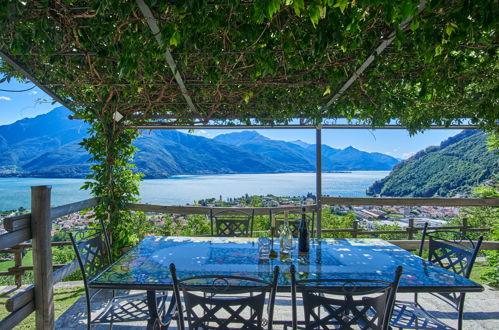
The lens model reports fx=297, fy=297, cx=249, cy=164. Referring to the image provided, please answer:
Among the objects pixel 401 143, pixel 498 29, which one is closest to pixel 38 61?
pixel 498 29

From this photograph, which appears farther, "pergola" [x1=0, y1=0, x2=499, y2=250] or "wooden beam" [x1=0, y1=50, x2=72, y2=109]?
"wooden beam" [x1=0, y1=50, x2=72, y2=109]

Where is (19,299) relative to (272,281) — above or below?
below

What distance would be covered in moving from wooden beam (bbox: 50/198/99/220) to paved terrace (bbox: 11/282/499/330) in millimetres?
932

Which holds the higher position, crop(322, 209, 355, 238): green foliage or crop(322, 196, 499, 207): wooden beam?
crop(322, 196, 499, 207): wooden beam

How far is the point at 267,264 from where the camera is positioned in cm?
201

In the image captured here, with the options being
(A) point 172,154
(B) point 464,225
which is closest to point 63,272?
(A) point 172,154

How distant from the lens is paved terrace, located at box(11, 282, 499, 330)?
2.62m

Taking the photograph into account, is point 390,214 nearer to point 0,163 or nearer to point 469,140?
point 469,140

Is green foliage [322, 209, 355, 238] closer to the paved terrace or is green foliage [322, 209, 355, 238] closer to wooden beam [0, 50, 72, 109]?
the paved terrace

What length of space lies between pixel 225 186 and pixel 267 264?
301cm

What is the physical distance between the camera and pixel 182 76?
119 inches

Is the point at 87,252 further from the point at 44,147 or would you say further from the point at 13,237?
the point at 44,147

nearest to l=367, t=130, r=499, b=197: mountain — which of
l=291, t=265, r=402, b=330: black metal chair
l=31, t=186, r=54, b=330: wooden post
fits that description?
l=291, t=265, r=402, b=330: black metal chair

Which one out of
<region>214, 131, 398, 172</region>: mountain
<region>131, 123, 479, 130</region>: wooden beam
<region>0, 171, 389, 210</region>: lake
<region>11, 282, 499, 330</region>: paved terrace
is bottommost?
<region>11, 282, 499, 330</region>: paved terrace
